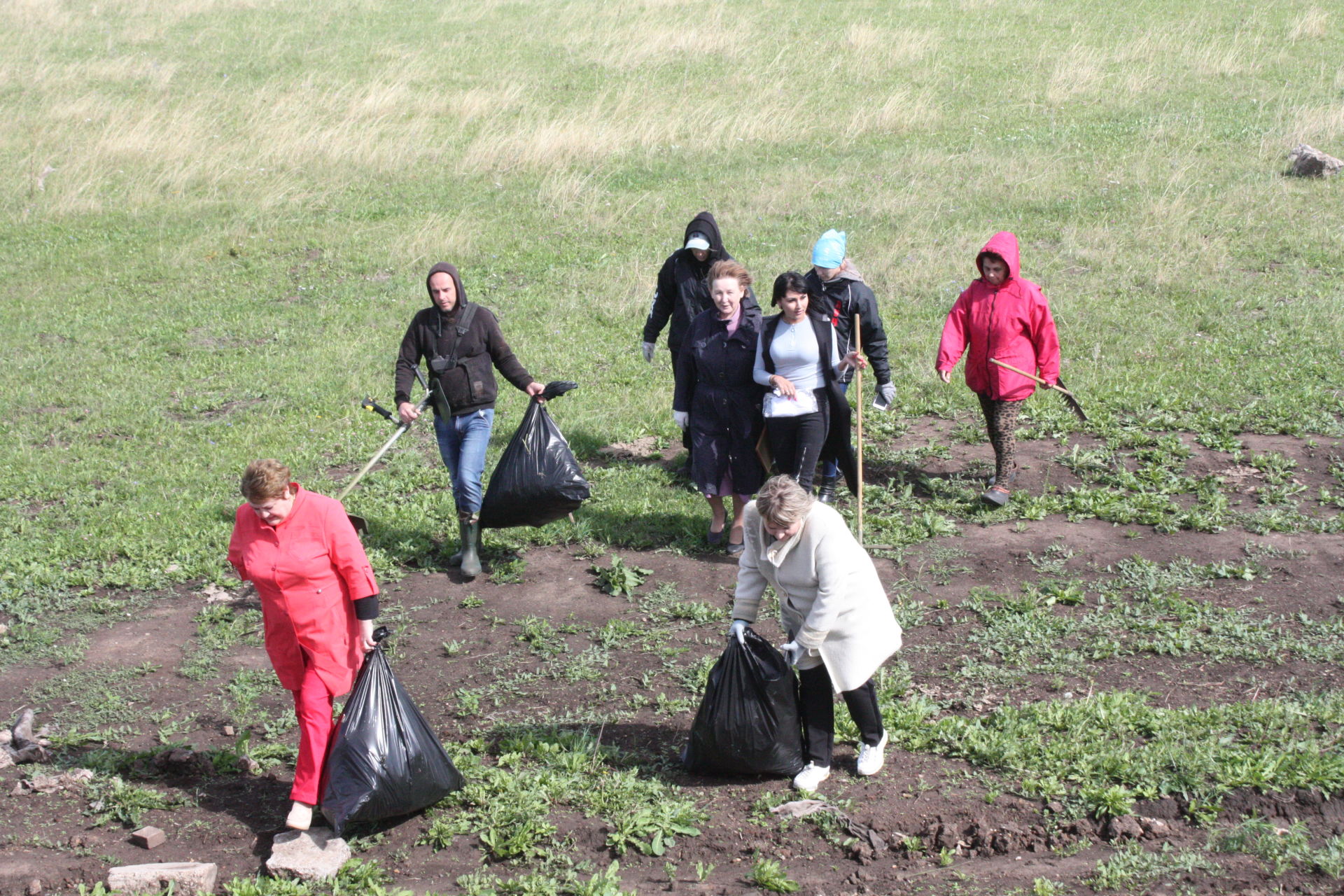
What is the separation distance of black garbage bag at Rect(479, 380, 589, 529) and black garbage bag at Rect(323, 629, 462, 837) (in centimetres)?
226

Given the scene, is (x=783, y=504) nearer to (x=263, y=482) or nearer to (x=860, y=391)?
(x=263, y=482)

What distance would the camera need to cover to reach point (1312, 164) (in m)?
13.9

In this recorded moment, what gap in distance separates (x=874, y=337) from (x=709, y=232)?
4.17 feet

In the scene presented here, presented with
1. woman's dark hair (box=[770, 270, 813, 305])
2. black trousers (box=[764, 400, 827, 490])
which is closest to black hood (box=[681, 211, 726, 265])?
woman's dark hair (box=[770, 270, 813, 305])

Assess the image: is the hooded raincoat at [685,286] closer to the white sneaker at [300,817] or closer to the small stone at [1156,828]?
the white sneaker at [300,817]

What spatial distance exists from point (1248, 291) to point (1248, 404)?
8.64ft

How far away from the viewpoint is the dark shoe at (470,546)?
707 cm

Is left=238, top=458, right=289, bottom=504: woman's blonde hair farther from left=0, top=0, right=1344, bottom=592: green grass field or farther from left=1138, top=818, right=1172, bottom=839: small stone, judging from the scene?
left=1138, top=818, right=1172, bottom=839: small stone

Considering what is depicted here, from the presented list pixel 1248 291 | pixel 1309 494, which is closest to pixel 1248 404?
pixel 1309 494

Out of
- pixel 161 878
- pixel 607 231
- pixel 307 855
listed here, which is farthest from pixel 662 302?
pixel 607 231

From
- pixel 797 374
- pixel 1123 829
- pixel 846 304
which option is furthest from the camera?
pixel 846 304

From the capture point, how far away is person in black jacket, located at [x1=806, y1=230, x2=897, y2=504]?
7125 millimetres

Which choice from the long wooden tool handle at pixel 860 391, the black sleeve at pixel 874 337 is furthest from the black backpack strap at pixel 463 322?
the black sleeve at pixel 874 337

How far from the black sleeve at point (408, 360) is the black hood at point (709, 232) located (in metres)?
1.85
